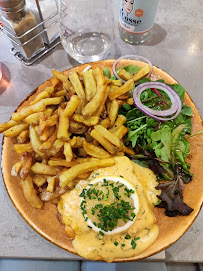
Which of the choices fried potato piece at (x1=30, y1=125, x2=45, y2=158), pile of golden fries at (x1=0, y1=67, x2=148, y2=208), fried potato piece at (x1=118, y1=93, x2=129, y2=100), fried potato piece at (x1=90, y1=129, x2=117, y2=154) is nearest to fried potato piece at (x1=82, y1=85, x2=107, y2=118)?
pile of golden fries at (x1=0, y1=67, x2=148, y2=208)

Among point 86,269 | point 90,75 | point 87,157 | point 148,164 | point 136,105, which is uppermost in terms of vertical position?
point 90,75

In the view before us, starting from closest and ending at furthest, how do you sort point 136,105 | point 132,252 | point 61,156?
point 132,252
point 61,156
point 136,105

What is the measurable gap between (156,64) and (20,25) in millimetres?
1242

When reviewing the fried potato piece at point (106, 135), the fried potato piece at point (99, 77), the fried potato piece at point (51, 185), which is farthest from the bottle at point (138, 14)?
the fried potato piece at point (51, 185)

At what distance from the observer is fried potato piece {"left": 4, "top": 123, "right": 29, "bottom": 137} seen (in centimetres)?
152

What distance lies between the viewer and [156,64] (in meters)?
2.34

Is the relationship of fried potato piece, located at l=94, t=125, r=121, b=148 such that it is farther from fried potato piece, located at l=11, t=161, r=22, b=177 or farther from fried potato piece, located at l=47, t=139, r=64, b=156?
fried potato piece, located at l=11, t=161, r=22, b=177

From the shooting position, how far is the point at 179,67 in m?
2.34

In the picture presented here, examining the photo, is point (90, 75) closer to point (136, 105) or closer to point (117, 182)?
point (136, 105)

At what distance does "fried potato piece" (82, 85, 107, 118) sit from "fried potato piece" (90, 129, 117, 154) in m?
0.11

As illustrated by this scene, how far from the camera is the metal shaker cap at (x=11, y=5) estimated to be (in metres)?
1.71

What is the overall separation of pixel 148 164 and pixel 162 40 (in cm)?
151

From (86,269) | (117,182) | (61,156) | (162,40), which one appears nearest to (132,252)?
(117,182)

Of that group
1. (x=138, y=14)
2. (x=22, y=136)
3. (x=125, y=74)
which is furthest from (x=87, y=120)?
(x=138, y=14)
